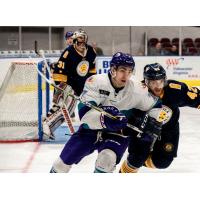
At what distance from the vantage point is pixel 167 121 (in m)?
2.57

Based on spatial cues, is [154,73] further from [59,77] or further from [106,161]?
[59,77]

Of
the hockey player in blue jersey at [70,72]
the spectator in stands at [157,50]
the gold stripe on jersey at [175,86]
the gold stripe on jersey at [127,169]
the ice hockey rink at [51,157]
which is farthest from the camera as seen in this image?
the spectator in stands at [157,50]

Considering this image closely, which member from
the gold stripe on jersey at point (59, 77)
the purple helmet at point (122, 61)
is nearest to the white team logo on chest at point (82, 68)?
the gold stripe on jersey at point (59, 77)

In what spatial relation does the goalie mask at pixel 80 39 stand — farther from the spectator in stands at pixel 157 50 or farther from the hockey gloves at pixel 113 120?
the spectator in stands at pixel 157 50

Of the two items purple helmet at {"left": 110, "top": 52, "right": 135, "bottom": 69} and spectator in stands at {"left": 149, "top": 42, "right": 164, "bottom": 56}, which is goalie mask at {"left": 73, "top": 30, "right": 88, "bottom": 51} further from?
spectator in stands at {"left": 149, "top": 42, "right": 164, "bottom": 56}

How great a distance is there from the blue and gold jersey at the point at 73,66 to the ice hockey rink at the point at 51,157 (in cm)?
46

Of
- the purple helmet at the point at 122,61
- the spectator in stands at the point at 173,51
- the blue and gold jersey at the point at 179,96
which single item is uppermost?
the spectator in stands at the point at 173,51

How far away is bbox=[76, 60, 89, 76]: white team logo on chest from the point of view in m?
3.88

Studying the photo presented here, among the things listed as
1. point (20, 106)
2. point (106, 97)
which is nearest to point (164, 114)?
point (106, 97)

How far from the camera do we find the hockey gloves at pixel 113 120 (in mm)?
2268

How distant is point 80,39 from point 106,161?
1631mm

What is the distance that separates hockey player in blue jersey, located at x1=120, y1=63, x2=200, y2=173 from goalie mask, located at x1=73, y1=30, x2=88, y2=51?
4.28 feet

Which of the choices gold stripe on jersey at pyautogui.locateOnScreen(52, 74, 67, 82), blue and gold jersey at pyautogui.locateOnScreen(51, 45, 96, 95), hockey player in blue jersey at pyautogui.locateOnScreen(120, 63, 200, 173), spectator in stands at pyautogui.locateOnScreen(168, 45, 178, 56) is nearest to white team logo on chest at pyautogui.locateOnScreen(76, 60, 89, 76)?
blue and gold jersey at pyautogui.locateOnScreen(51, 45, 96, 95)

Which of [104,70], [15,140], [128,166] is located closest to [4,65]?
[104,70]
